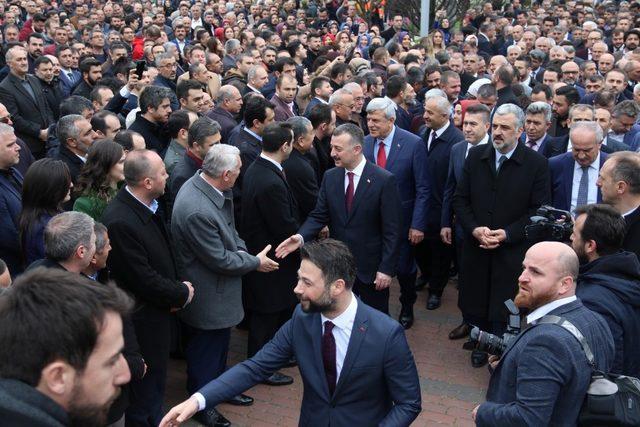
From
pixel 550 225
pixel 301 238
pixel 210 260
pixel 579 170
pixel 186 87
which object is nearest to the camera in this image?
pixel 550 225

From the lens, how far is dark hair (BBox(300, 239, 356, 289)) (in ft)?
11.6

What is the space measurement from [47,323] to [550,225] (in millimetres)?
3841

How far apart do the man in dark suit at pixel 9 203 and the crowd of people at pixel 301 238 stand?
0.02 metres

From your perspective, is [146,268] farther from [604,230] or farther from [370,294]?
[604,230]

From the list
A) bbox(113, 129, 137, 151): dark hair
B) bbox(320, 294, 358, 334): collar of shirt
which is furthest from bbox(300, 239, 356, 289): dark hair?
bbox(113, 129, 137, 151): dark hair

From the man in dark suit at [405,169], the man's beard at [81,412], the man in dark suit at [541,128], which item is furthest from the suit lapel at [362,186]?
the man's beard at [81,412]

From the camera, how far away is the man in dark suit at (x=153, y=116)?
690 cm

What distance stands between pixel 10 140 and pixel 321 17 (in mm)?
16802

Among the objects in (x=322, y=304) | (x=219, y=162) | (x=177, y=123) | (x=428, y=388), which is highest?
(x=322, y=304)

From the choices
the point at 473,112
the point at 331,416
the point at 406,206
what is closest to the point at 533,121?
the point at 473,112

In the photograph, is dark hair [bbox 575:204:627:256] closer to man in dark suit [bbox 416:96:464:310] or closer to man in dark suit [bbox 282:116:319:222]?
man in dark suit [bbox 416:96:464:310]

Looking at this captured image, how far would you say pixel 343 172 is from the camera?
5.91 metres

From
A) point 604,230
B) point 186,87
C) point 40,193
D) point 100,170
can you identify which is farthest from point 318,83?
point 604,230

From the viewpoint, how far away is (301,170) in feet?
20.6
